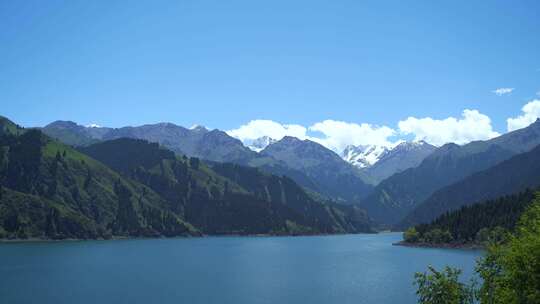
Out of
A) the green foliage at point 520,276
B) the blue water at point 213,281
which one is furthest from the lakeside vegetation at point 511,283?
the blue water at point 213,281

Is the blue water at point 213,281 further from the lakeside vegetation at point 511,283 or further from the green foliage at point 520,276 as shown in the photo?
the green foliage at point 520,276

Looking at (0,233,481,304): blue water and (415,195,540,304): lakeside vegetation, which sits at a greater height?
(415,195,540,304): lakeside vegetation

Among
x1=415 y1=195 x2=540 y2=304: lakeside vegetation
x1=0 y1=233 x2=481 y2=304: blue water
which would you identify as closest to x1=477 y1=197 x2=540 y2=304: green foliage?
x1=415 y1=195 x2=540 y2=304: lakeside vegetation

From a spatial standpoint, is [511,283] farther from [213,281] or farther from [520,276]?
[213,281]

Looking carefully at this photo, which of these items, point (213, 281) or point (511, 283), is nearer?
point (511, 283)

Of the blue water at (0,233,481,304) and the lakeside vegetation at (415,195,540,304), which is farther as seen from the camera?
the blue water at (0,233,481,304)

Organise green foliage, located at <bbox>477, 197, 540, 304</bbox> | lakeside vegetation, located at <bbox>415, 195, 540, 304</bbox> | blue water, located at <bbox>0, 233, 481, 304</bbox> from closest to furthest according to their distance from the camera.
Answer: green foliage, located at <bbox>477, 197, 540, 304</bbox> < lakeside vegetation, located at <bbox>415, 195, 540, 304</bbox> < blue water, located at <bbox>0, 233, 481, 304</bbox>

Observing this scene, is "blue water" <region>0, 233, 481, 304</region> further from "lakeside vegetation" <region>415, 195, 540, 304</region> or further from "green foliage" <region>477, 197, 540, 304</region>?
"green foliage" <region>477, 197, 540, 304</region>

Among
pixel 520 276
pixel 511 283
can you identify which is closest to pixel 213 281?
pixel 511 283

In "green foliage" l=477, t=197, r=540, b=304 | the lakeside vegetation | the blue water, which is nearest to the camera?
"green foliage" l=477, t=197, r=540, b=304

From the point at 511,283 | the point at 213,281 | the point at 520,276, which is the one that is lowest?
the point at 213,281

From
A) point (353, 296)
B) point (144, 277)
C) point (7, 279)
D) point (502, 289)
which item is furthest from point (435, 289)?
point (7, 279)

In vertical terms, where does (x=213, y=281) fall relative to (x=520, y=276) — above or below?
below

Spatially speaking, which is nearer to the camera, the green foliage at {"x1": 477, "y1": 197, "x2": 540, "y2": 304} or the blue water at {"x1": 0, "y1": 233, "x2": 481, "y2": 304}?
the green foliage at {"x1": 477, "y1": 197, "x2": 540, "y2": 304}
